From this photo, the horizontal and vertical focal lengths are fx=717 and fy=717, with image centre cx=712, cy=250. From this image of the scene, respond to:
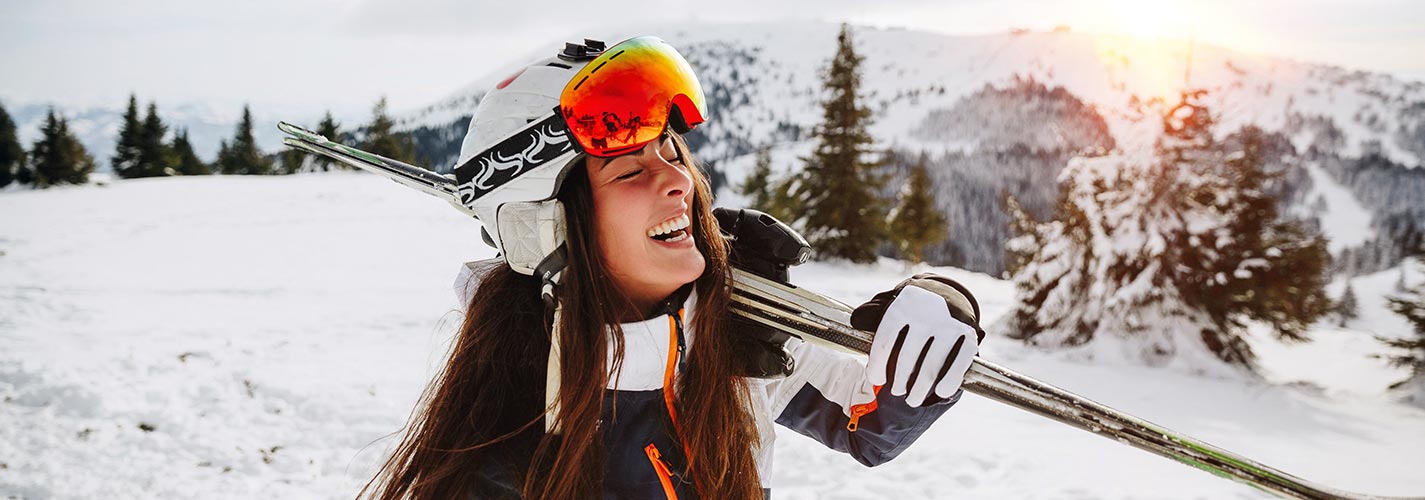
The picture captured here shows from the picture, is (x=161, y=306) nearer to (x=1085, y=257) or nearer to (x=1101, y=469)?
(x=1101, y=469)

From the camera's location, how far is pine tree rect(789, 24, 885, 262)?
910 inches

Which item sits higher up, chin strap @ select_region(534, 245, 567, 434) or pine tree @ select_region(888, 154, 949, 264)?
chin strap @ select_region(534, 245, 567, 434)

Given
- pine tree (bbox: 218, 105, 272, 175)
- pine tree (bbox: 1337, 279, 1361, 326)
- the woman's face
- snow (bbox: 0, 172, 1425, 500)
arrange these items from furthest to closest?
pine tree (bbox: 1337, 279, 1361, 326), pine tree (bbox: 218, 105, 272, 175), snow (bbox: 0, 172, 1425, 500), the woman's face

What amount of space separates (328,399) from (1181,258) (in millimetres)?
12094

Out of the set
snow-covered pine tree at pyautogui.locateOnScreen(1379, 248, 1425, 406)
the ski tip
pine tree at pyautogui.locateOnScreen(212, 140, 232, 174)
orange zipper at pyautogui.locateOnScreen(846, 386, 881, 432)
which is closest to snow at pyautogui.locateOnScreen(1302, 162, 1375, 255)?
snow-covered pine tree at pyautogui.locateOnScreen(1379, 248, 1425, 406)

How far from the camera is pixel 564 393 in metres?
1.86

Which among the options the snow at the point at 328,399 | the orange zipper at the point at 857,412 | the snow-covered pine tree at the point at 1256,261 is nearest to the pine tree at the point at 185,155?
the snow at the point at 328,399

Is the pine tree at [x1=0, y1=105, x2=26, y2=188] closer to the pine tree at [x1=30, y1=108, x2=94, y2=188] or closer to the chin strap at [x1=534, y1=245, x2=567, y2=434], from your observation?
the pine tree at [x1=30, y1=108, x2=94, y2=188]

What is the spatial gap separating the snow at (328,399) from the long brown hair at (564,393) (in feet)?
3.06

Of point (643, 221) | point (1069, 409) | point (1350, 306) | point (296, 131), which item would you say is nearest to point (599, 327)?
point (643, 221)

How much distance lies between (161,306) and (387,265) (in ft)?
17.2

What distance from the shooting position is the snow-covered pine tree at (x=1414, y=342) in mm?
10008

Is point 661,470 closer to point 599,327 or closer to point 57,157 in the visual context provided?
point 599,327

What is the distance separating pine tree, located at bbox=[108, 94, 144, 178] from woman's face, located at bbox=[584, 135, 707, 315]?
50.4 metres
